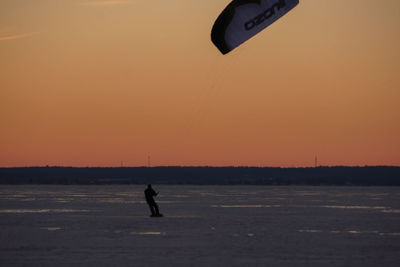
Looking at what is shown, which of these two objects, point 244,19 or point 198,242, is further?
point 198,242

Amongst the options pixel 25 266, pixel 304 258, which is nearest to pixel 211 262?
pixel 304 258

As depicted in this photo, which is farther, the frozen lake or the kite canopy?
the kite canopy

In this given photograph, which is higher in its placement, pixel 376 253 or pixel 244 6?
pixel 244 6

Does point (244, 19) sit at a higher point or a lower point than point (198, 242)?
higher

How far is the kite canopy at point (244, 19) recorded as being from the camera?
19547mm

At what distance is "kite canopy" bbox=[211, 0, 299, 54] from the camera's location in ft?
64.1

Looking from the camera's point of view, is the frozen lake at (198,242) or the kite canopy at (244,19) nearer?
the frozen lake at (198,242)

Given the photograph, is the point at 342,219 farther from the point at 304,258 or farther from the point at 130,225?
the point at 304,258

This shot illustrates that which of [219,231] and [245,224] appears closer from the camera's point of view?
[219,231]

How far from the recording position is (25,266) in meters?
18.0

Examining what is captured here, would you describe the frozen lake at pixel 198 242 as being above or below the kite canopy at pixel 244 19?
below

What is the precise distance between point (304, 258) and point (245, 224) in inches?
479

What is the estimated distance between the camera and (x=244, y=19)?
1986 centimetres

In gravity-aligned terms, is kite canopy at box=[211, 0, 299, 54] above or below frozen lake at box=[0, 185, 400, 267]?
above
